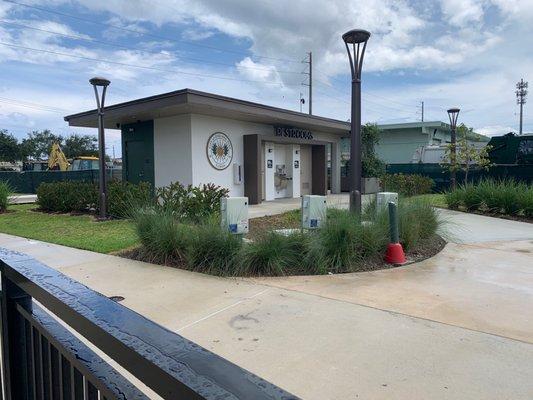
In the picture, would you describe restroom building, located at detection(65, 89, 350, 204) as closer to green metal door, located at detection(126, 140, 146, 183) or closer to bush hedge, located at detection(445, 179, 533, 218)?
green metal door, located at detection(126, 140, 146, 183)

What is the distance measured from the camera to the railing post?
2135mm

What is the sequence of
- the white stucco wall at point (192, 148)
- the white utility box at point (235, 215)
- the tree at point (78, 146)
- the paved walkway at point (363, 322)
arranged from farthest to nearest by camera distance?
1. the tree at point (78, 146)
2. the white stucco wall at point (192, 148)
3. the white utility box at point (235, 215)
4. the paved walkway at point (363, 322)

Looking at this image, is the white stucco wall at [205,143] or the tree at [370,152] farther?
the tree at [370,152]

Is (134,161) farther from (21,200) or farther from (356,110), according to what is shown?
(356,110)

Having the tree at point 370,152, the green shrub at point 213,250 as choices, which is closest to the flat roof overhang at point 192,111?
the tree at point 370,152

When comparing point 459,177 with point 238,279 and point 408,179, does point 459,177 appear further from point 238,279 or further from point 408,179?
point 238,279

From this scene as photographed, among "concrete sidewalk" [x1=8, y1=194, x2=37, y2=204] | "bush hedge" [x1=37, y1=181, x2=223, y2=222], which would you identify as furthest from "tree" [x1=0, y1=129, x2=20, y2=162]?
"bush hedge" [x1=37, y1=181, x2=223, y2=222]

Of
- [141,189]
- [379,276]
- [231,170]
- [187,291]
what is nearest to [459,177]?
[231,170]

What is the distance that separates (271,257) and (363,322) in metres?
2.46

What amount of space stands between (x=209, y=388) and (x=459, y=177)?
83.2 feet

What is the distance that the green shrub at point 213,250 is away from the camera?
7.05 meters

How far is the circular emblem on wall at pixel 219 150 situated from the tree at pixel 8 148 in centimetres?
5611

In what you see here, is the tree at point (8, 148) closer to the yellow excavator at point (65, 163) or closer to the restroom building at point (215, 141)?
the yellow excavator at point (65, 163)

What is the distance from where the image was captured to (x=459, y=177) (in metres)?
24.1
